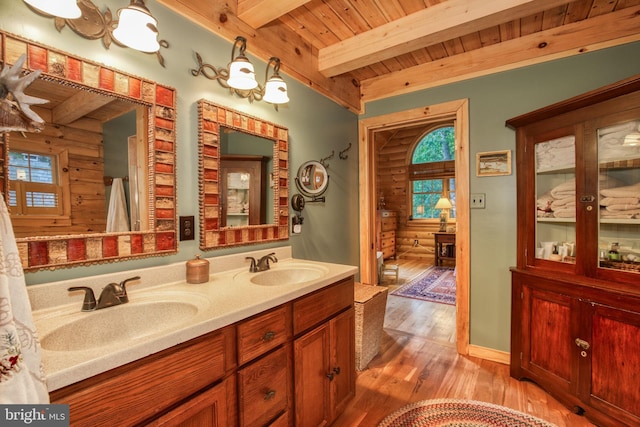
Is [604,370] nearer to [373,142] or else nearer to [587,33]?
[587,33]

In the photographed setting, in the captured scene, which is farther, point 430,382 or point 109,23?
point 430,382

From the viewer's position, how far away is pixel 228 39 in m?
1.68

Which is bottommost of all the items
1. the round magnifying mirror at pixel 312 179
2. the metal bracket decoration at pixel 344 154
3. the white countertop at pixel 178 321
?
the white countertop at pixel 178 321

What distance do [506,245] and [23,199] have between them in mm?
2877

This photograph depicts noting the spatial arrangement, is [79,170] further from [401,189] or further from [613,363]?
[401,189]

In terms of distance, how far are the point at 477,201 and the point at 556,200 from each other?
0.54 meters

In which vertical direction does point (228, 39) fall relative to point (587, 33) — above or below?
below

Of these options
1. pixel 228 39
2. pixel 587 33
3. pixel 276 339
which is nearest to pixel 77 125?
pixel 228 39

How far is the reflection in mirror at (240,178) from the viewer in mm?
1548

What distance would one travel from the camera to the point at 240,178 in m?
1.75

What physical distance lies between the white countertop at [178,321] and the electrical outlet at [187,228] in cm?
15

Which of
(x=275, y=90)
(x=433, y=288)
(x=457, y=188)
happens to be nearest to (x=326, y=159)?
(x=275, y=90)

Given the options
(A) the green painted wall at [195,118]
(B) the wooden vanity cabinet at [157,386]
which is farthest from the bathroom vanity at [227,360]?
(A) the green painted wall at [195,118]

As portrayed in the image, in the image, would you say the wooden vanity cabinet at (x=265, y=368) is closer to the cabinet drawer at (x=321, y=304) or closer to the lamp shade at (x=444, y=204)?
the cabinet drawer at (x=321, y=304)
